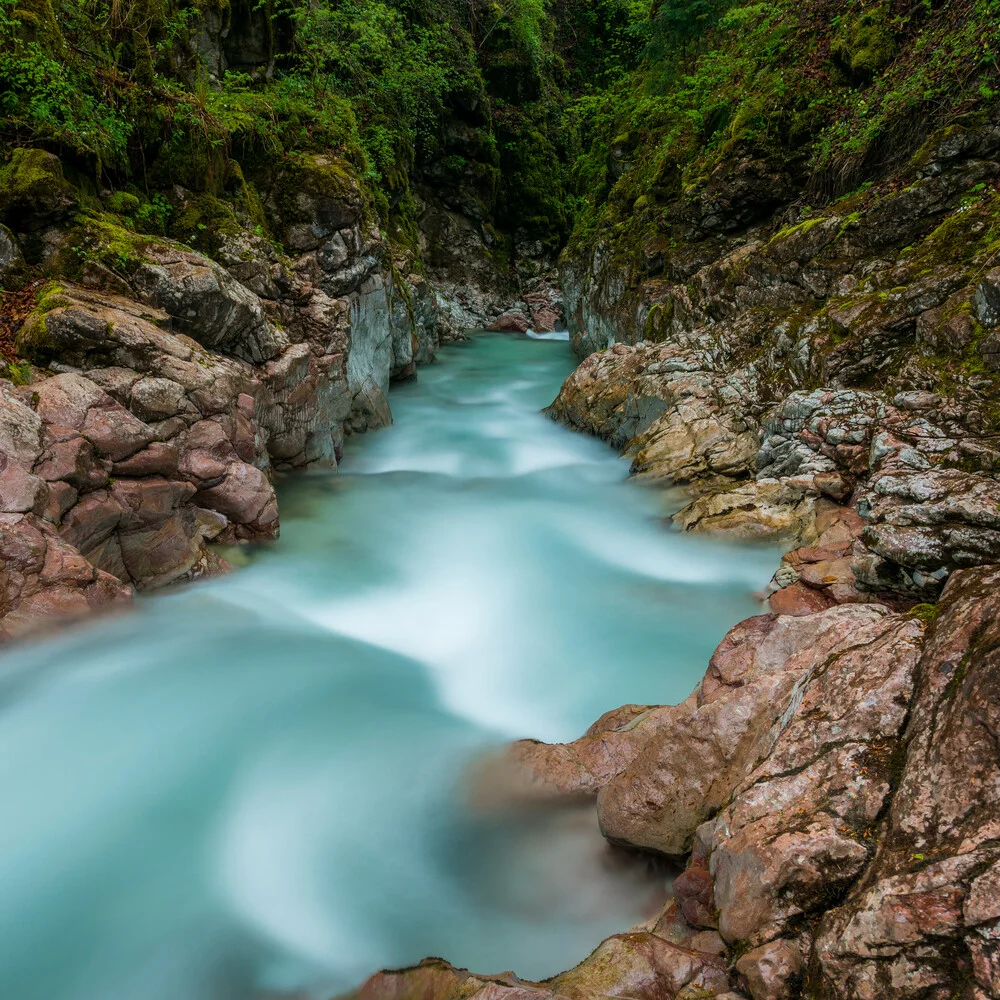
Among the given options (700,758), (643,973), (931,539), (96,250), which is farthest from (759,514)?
(96,250)

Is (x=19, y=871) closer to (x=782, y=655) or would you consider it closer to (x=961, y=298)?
(x=782, y=655)

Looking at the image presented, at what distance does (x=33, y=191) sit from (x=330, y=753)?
7.10 metres

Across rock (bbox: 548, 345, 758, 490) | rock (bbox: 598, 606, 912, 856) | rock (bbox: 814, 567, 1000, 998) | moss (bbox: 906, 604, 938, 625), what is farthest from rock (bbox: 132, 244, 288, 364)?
rock (bbox: 814, 567, 1000, 998)

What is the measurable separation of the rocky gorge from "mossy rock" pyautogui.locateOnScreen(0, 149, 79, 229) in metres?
0.03

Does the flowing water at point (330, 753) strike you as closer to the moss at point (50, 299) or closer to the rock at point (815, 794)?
the rock at point (815, 794)

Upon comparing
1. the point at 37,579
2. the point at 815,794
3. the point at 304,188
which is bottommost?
the point at 37,579

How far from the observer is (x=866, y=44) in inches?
432

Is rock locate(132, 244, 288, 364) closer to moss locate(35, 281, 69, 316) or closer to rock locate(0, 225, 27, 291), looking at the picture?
moss locate(35, 281, 69, 316)

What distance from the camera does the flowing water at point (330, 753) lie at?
343 cm

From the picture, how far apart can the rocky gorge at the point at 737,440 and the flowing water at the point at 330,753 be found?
0.48 m

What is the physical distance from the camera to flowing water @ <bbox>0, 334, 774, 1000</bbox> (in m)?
3.43

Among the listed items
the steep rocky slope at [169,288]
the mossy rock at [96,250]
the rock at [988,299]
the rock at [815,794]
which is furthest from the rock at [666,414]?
the mossy rock at [96,250]

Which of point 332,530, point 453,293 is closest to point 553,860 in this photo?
point 332,530

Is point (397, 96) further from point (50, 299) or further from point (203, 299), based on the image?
point (50, 299)
